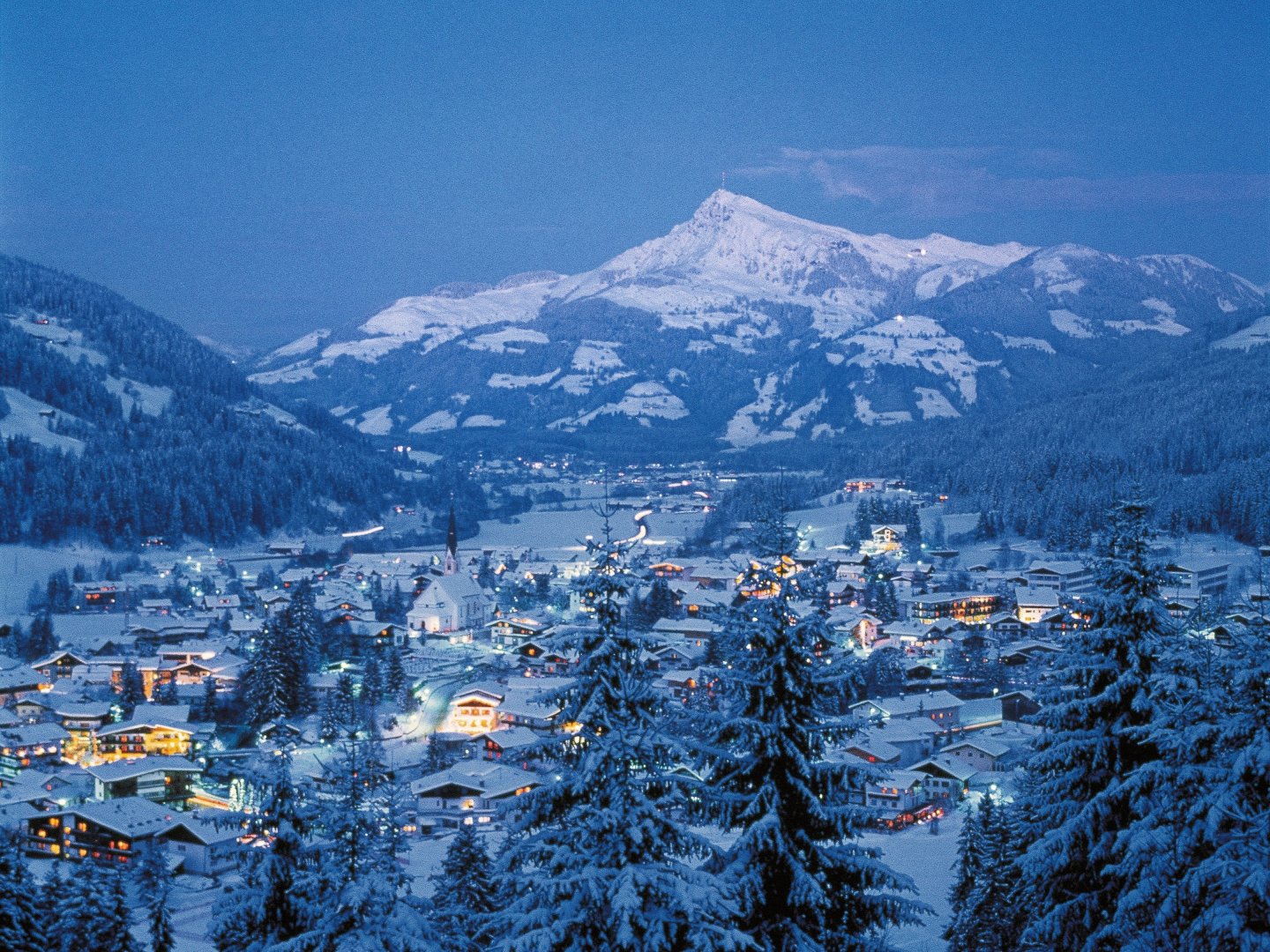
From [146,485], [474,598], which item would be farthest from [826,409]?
[474,598]

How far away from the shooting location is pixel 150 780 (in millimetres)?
27484

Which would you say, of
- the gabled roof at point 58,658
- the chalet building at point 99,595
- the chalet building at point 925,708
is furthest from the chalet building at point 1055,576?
the chalet building at point 99,595

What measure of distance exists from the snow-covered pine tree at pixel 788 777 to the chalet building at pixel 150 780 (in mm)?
23358

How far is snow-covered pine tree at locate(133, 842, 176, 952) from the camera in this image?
15048mm

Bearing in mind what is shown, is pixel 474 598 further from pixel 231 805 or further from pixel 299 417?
pixel 299 417

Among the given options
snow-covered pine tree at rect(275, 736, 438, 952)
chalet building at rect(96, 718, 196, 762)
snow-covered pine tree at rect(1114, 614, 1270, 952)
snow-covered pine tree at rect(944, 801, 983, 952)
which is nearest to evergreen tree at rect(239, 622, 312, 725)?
chalet building at rect(96, 718, 196, 762)

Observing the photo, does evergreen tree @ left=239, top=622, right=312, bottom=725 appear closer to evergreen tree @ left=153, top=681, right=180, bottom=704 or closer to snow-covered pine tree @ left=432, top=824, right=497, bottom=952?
evergreen tree @ left=153, top=681, right=180, bottom=704

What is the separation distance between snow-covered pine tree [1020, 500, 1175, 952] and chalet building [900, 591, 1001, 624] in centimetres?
3878

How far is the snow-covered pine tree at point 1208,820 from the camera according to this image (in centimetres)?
566

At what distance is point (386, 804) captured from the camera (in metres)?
7.27

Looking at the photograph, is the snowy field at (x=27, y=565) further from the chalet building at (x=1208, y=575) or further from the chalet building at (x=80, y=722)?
the chalet building at (x=1208, y=575)

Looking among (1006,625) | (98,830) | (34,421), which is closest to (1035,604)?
(1006,625)

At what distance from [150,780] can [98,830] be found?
146 inches

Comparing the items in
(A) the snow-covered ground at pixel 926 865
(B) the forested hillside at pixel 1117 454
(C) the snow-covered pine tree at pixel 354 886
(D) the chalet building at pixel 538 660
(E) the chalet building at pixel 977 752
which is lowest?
(A) the snow-covered ground at pixel 926 865
